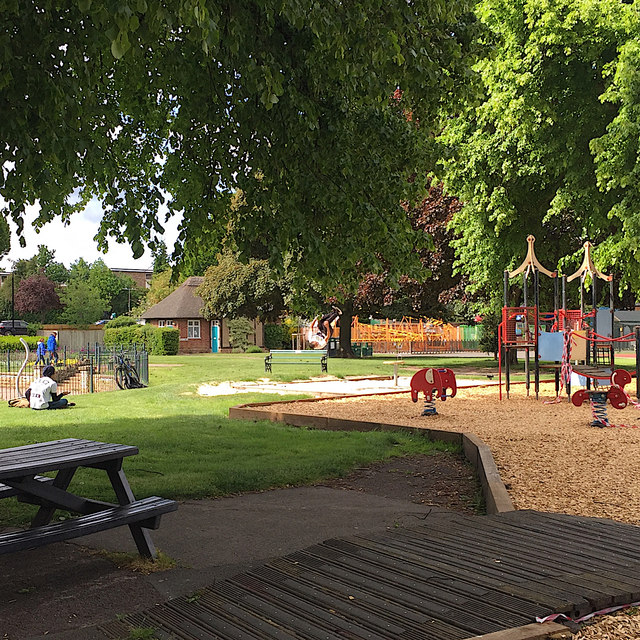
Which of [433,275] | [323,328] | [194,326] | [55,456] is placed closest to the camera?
[55,456]

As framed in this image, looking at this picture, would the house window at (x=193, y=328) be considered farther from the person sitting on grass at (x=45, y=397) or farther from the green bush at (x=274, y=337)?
the person sitting on grass at (x=45, y=397)

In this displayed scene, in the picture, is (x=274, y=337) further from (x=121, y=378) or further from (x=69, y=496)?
(x=69, y=496)

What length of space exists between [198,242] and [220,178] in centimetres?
143

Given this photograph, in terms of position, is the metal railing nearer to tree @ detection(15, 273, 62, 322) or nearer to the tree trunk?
the tree trunk

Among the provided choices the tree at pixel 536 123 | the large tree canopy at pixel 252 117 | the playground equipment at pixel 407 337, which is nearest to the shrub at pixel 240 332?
the playground equipment at pixel 407 337

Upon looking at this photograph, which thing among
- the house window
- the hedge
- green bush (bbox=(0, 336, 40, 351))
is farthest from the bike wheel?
the house window

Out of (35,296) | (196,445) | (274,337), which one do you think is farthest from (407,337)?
(196,445)

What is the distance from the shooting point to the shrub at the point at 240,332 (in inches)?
2093

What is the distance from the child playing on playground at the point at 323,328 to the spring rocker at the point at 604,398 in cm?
2171

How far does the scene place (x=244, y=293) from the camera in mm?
41406

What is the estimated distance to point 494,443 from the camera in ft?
31.7

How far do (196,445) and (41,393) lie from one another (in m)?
6.76

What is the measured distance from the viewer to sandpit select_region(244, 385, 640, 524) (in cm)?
653

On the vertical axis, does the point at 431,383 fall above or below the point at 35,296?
below
